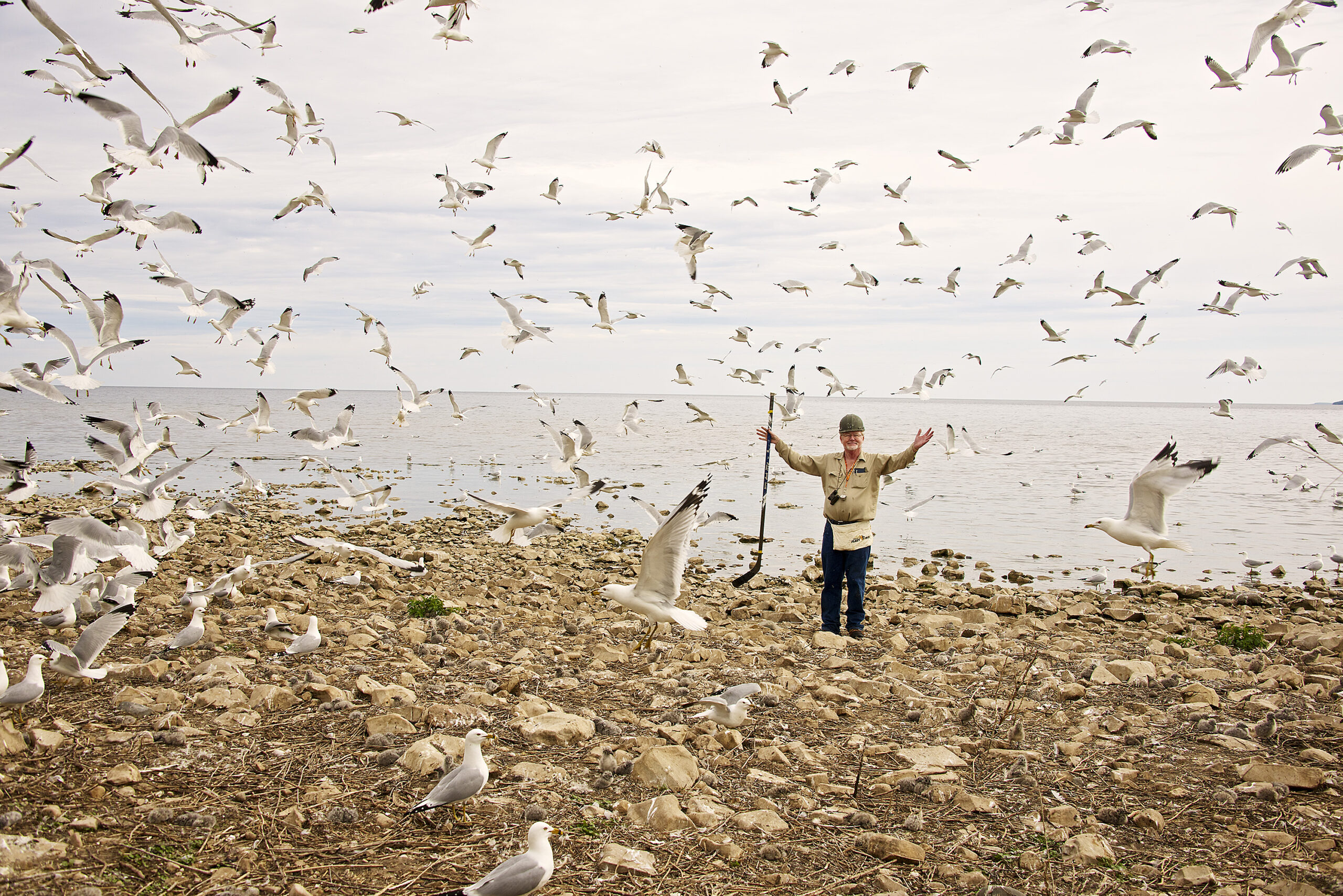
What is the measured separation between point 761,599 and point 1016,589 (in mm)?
3770

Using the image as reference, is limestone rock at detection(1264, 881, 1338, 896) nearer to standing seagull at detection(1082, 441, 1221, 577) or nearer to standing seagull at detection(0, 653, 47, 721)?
standing seagull at detection(1082, 441, 1221, 577)

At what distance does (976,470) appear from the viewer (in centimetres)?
2906

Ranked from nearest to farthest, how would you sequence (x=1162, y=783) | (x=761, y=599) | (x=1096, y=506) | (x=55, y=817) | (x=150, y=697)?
1. (x=55, y=817)
2. (x=1162, y=783)
3. (x=150, y=697)
4. (x=761, y=599)
5. (x=1096, y=506)

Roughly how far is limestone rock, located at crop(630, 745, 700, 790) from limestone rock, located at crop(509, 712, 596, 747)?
54cm

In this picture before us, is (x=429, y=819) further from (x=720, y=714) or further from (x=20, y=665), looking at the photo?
(x=20, y=665)

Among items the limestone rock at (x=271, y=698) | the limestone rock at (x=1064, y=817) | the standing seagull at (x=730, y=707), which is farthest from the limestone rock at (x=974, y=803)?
the limestone rock at (x=271, y=698)

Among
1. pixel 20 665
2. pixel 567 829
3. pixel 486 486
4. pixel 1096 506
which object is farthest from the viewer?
pixel 486 486

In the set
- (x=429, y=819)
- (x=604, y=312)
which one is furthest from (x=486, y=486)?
(x=429, y=819)

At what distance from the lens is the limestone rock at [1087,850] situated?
344 centimetres

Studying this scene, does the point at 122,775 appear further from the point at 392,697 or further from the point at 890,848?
the point at 890,848

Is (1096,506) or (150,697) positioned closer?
(150,697)

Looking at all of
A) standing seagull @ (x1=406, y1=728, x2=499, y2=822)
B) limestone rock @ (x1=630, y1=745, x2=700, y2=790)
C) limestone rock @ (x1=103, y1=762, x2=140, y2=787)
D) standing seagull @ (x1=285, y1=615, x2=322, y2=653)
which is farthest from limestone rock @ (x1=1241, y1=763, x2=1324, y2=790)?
standing seagull @ (x1=285, y1=615, x2=322, y2=653)

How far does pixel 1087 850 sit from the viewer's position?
348cm

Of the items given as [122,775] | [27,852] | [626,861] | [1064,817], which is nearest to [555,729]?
[626,861]
